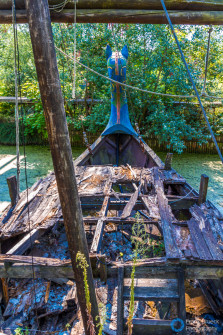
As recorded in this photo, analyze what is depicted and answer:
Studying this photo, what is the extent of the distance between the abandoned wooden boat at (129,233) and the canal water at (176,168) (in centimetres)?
209

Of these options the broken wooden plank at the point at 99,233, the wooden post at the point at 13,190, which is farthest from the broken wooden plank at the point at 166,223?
the wooden post at the point at 13,190

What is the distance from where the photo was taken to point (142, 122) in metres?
10.5

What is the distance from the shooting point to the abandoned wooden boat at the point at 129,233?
243cm

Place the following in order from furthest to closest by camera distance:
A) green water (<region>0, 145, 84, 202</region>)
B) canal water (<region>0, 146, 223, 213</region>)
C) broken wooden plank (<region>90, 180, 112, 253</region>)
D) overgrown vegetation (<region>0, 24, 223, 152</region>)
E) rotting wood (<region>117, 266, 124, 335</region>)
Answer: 1. overgrown vegetation (<region>0, 24, 223, 152</region>)
2. green water (<region>0, 145, 84, 202</region>)
3. canal water (<region>0, 146, 223, 213</region>)
4. broken wooden plank (<region>90, 180, 112, 253</region>)
5. rotting wood (<region>117, 266, 124, 335</region>)

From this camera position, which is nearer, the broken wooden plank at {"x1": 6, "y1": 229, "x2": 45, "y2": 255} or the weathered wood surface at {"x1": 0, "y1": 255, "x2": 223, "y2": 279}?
the weathered wood surface at {"x1": 0, "y1": 255, "x2": 223, "y2": 279}

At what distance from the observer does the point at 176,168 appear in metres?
8.63

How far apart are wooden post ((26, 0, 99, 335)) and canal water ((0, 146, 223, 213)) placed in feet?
15.8

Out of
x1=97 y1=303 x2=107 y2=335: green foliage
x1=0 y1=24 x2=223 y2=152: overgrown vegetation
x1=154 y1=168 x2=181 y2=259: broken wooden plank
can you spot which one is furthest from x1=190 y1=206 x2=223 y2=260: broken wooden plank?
x1=0 y1=24 x2=223 y2=152: overgrown vegetation

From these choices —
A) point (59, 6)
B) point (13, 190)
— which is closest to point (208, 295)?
point (13, 190)

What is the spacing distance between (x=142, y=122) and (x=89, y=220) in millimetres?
7780

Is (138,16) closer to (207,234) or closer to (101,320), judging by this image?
(207,234)

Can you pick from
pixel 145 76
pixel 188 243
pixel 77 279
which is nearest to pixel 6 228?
pixel 77 279

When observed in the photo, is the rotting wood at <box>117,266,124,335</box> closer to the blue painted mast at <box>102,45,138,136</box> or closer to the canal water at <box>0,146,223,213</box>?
the canal water at <box>0,146,223,213</box>

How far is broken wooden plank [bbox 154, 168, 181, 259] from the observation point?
2.54 metres
